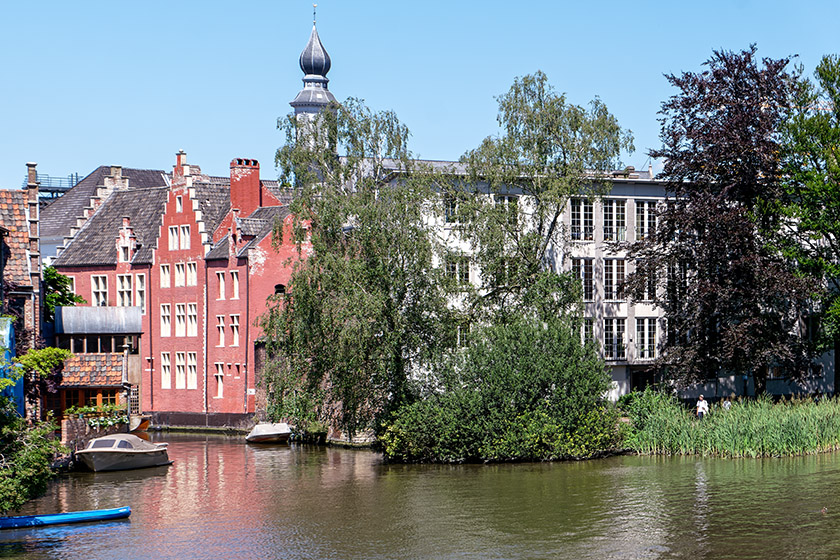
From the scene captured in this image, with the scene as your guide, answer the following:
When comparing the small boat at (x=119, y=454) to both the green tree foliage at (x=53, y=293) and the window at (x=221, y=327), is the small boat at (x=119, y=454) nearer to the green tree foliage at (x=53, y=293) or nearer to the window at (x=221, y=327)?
the green tree foliage at (x=53, y=293)

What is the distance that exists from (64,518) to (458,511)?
39.8ft

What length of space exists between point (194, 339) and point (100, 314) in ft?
61.6

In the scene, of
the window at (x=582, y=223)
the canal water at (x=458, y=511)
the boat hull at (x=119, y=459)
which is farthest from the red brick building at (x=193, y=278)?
the canal water at (x=458, y=511)

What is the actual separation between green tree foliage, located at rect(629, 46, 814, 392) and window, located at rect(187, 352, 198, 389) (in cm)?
2943

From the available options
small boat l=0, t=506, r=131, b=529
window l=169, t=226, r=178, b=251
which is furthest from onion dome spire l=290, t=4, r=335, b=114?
small boat l=0, t=506, r=131, b=529

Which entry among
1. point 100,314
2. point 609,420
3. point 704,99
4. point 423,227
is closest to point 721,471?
point 609,420

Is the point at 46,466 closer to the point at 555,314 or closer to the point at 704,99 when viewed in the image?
the point at 555,314

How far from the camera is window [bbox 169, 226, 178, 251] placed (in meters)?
76.2

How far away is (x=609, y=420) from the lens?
49.6 meters

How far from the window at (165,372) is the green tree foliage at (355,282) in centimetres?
2485

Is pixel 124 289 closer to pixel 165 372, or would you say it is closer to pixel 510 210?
pixel 165 372

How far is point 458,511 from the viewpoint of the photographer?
37406 mm

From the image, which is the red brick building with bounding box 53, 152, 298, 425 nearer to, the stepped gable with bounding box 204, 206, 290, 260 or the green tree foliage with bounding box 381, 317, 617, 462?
the stepped gable with bounding box 204, 206, 290, 260

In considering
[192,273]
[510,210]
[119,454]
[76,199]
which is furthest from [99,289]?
[510,210]
